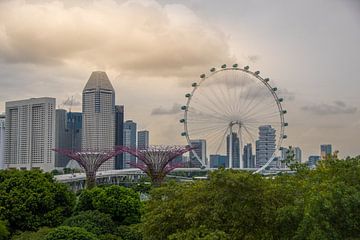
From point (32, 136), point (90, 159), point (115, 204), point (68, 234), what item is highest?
point (32, 136)

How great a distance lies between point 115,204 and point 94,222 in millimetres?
2698

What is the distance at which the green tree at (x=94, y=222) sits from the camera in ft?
69.3

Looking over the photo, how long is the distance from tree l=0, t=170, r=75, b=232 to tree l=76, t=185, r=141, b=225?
3.90ft

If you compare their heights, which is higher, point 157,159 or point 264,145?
point 264,145

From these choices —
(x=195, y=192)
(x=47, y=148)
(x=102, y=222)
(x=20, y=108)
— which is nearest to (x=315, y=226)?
(x=195, y=192)

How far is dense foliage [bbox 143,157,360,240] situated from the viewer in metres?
12.4

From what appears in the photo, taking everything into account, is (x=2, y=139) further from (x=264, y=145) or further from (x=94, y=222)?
(x=94, y=222)

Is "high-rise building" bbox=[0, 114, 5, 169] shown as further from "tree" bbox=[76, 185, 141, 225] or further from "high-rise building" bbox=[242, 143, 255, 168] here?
"tree" bbox=[76, 185, 141, 225]

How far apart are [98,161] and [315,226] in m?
42.1

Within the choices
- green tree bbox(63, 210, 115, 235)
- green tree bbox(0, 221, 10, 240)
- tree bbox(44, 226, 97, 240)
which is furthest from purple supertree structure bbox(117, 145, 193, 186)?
tree bbox(44, 226, 97, 240)

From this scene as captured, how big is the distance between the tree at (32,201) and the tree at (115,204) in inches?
46.8

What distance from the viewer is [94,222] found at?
21.8 metres

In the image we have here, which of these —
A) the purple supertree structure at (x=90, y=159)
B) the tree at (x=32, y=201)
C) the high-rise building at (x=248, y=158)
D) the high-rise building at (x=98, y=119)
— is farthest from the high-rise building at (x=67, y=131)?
the tree at (x=32, y=201)

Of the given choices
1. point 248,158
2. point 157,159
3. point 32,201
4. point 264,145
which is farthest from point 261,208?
point 248,158
